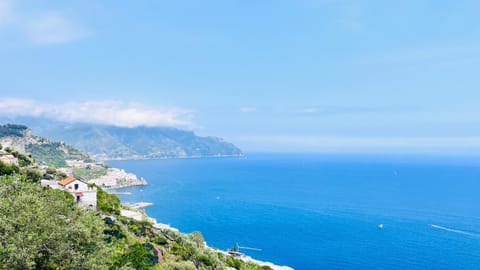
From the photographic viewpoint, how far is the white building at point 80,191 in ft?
112

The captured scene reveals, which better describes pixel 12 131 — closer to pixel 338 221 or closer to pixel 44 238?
pixel 338 221

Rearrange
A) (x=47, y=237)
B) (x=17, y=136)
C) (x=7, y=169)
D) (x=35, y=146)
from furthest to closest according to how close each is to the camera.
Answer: (x=35, y=146)
(x=17, y=136)
(x=7, y=169)
(x=47, y=237)

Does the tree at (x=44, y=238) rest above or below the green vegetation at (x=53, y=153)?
above

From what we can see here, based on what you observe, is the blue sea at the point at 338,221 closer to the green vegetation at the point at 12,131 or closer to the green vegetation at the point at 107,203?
the green vegetation at the point at 107,203

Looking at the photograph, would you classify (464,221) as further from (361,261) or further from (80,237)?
(80,237)

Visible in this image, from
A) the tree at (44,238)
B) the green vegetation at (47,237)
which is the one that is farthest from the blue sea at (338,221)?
the tree at (44,238)

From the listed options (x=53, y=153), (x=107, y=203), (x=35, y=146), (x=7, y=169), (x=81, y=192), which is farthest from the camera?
(x=53, y=153)

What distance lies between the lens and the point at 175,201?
371 ft

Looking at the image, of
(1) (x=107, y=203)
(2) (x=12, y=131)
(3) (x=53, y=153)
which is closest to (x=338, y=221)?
(1) (x=107, y=203)

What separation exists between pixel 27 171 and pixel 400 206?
9909 cm

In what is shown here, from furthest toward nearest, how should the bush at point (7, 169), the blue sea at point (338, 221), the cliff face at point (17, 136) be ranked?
the cliff face at point (17, 136), the blue sea at point (338, 221), the bush at point (7, 169)

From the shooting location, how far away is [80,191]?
34.5 m

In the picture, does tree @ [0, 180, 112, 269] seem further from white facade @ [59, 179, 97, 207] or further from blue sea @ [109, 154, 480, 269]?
blue sea @ [109, 154, 480, 269]

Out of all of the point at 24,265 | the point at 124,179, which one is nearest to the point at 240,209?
the point at 124,179
